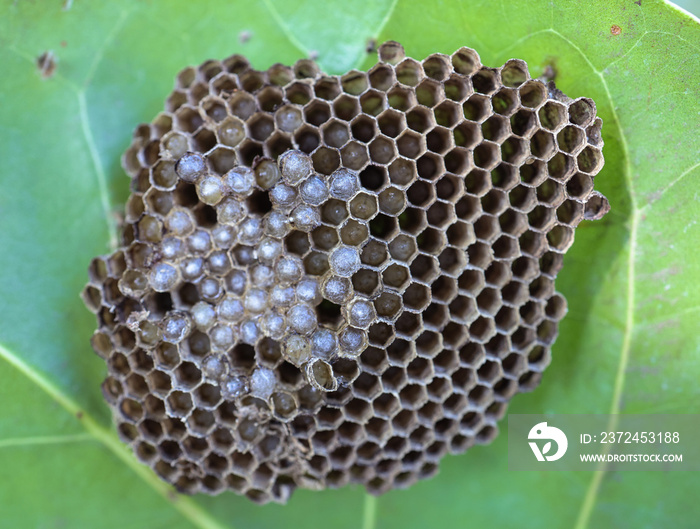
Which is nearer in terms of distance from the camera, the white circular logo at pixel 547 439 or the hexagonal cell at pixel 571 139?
the hexagonal cell at pixel 571 139

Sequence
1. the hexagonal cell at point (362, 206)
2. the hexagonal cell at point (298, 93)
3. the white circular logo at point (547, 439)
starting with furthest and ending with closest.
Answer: the white circular logo at point (547, 439)
the hexagonal cell at point (298, 93)
the hexagonal cell at point (362, 206)

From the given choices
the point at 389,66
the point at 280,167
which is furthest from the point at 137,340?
the point at 389,66

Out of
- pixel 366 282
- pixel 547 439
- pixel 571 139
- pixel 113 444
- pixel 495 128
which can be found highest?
pixel 571 139

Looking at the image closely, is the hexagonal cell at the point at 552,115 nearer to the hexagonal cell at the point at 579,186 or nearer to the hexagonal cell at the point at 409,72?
the hexagonal cell at the point at 579,186

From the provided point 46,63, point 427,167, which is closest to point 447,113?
point 427,167

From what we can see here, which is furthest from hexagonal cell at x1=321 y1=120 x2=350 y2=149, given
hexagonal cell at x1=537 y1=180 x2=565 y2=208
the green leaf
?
hexagonal cell at x1=537 y1=180 x2=565 y2=208

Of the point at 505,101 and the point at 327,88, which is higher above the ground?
the point at 505,101

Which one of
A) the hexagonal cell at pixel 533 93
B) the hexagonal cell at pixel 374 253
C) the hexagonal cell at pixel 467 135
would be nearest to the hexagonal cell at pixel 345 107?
the hexagonal cell at pixel 467 135

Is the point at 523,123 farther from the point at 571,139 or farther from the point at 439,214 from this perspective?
the point at 439,214
